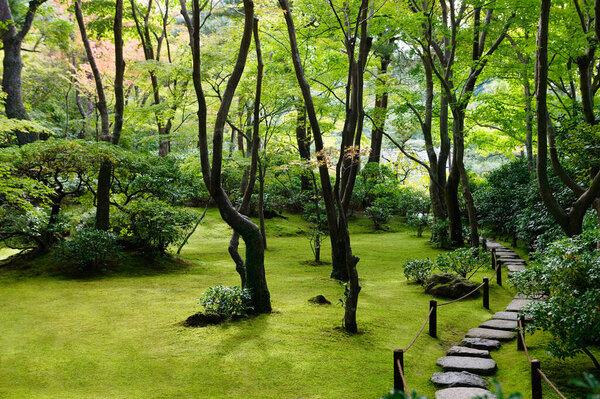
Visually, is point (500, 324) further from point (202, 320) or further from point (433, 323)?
point (202, 320)

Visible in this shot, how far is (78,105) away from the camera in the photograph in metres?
21.8

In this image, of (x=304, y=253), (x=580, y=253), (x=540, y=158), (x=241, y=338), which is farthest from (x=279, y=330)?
(x=304, y=253)

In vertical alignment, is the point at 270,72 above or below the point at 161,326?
above

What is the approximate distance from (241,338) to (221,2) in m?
23.7

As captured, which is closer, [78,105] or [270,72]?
[270,72]

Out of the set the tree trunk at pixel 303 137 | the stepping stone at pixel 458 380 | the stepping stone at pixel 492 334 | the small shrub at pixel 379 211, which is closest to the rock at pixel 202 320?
the stepping stone at pixel 458 380

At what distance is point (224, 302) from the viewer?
6.39m

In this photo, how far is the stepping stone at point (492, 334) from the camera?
19.5 ft

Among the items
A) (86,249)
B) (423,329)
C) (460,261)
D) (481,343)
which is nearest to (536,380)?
(481,343)

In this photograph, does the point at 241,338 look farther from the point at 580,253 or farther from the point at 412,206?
the point at 412,206

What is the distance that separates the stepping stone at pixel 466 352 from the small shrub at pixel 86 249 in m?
7.51

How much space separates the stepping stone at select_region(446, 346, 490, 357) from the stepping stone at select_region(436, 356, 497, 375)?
0.11 meters

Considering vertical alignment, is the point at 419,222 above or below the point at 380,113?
below

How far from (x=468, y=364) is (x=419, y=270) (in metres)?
4.41
